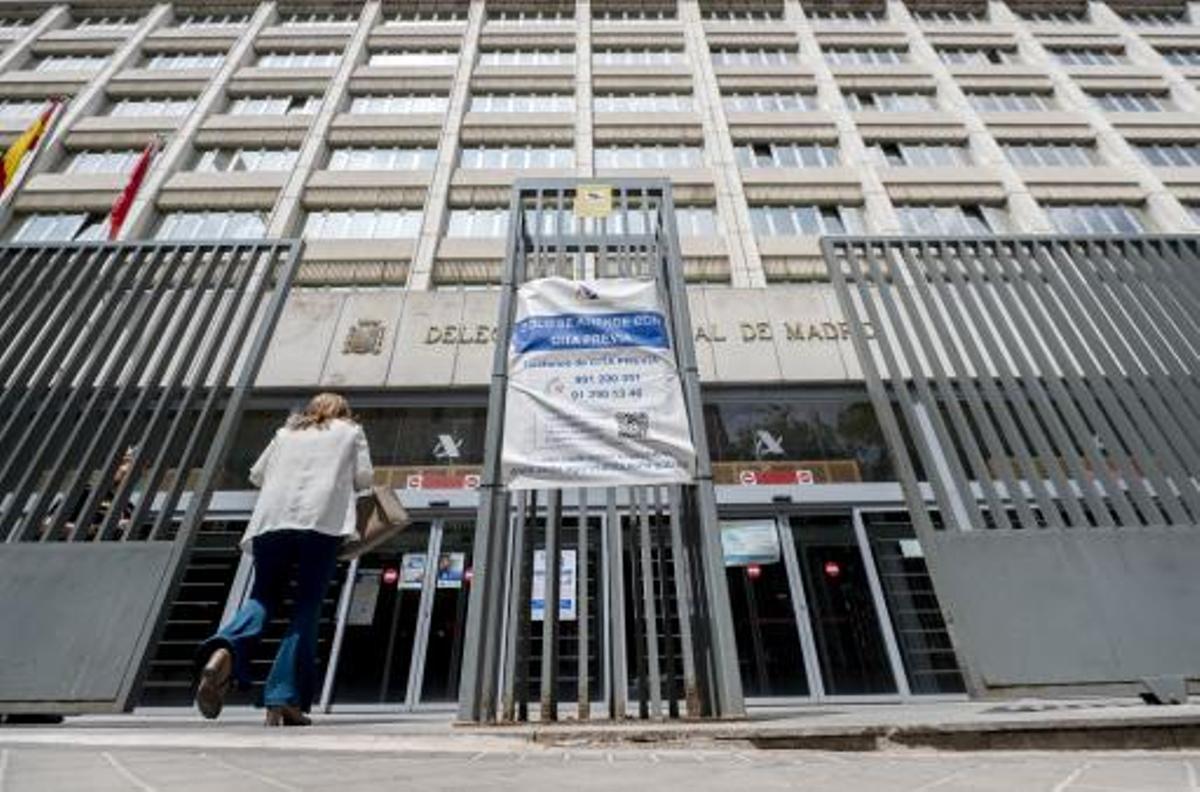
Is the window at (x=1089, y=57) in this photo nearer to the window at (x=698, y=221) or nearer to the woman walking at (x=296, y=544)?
the window at (x=698, y=221)

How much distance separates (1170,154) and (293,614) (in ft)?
68.0

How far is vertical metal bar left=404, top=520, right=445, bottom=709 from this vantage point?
569 cm

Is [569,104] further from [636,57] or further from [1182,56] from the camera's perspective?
[1182,56]

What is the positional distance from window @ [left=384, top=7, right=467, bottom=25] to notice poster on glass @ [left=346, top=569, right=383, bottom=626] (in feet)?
58.7

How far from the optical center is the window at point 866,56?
58.2 ft

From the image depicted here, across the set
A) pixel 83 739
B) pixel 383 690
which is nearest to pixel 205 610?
pixel 383 690

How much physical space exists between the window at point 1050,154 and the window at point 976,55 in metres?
3.85

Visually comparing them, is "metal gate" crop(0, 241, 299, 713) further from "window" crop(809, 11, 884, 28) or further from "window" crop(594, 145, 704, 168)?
"window" crop(809, 11, 884, 28)

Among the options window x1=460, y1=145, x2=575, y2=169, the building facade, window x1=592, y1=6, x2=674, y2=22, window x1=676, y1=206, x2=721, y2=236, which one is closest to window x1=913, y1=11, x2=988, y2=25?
the building facade

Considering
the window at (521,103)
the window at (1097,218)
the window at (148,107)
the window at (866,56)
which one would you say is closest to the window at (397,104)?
the window at (521,103)

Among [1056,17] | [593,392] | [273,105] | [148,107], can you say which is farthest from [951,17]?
[593,392]

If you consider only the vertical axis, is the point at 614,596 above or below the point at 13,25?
below

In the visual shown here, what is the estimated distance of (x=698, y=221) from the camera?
1359 centimetres

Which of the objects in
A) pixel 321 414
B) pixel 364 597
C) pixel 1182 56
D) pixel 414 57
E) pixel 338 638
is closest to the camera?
pixel 321 414
